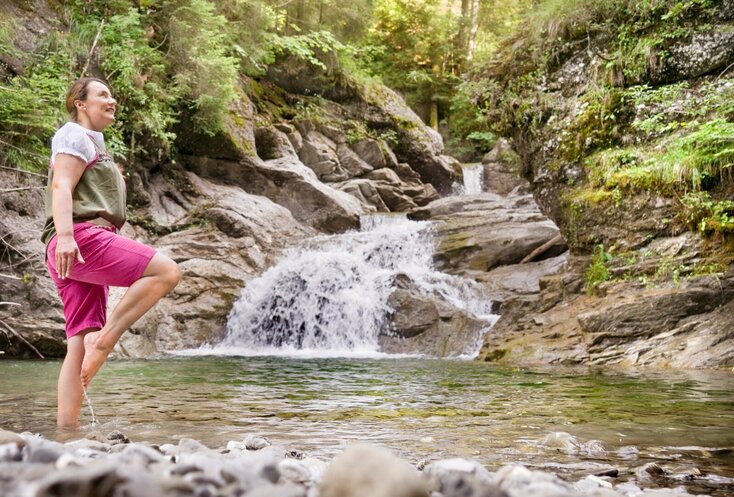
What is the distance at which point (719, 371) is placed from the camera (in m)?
7.73

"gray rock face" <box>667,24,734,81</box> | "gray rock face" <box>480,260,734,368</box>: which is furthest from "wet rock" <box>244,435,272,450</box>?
"gray rock face" <box>667,24,734,81</box>

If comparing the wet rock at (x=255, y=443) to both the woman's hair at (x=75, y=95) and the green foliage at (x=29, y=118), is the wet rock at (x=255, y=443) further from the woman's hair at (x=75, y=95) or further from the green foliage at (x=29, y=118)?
the green foliage at (x=29, y=118)

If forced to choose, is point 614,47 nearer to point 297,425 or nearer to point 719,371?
point 719,371

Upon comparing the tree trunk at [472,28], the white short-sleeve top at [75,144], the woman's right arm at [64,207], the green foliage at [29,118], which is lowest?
the woman's right arm at [64,207]

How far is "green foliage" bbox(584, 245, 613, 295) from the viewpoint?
411 inches

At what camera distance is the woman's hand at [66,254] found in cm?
345

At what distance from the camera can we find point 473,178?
2644cm

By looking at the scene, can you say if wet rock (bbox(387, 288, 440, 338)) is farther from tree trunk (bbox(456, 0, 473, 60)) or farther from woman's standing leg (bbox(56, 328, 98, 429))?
tree trunk (bbox(456, 0, 473, 60))

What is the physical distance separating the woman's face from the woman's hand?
Result: 83 cm

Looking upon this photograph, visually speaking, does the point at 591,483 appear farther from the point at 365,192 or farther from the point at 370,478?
the point at 365,192

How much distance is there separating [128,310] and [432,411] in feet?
7.83

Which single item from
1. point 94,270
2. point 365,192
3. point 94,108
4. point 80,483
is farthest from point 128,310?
point 365,192

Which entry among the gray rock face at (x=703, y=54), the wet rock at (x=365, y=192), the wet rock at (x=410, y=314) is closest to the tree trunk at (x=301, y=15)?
the wet rock at (x=365, y=192)

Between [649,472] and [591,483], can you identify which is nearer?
[591,483]
